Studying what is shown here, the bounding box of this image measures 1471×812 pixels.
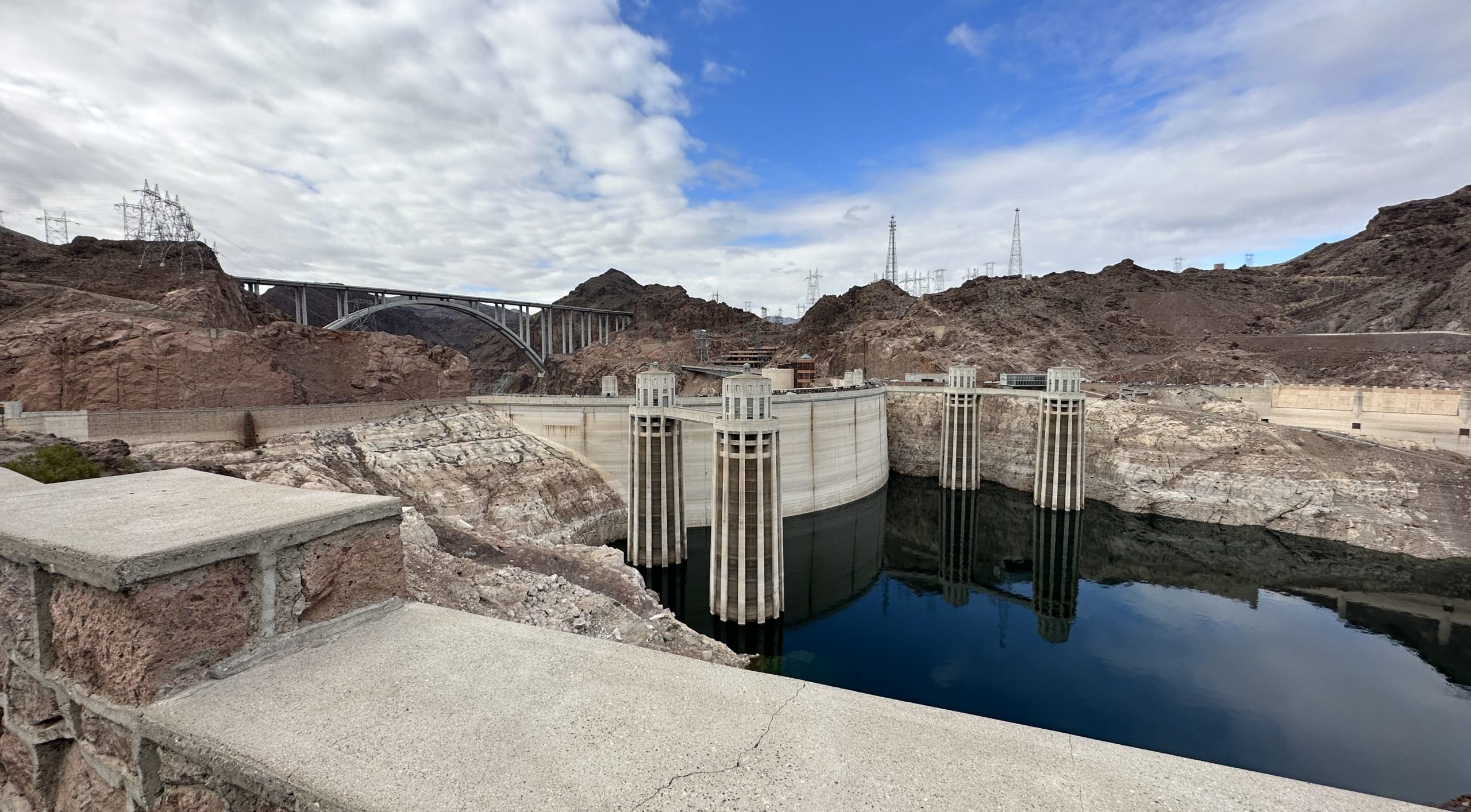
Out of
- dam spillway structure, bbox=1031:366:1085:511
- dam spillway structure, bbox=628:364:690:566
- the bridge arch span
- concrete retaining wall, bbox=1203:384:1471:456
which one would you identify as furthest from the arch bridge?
concrete retaining wall, bbox=1203:384:1471:456

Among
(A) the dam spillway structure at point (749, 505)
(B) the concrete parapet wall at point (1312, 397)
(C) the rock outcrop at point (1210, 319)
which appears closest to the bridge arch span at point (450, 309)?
(A) the dam spillway structure at point (749, 505)

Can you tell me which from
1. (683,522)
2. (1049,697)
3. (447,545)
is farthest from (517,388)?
(1049,697)

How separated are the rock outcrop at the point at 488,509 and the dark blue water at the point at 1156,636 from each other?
6.29m

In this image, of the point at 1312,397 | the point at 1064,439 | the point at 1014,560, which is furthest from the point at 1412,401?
the point at 1014,560

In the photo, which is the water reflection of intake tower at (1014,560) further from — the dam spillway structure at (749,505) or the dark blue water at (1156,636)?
the dam spillway structure at (749,505)

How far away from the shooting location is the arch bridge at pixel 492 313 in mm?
51256

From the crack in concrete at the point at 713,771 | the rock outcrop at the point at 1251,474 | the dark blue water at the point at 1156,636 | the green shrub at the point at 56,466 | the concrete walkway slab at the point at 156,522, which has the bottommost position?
the dark blue water at the point at 1156,636

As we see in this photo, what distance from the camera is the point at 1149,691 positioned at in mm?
20016

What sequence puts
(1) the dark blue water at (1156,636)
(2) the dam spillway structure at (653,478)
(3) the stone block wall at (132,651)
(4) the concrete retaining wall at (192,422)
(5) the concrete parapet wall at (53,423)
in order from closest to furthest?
1. (3) the stone block wall at (132,651)
2. (1) the dark blue water at (1156,636)
3. (5) the concrete parapet wall at (53,423)
4. (4) the concrete retaining wall at (192,422)
5. (2) the dam spillway structure at (653,478)

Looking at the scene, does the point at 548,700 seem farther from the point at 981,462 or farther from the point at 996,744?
the point at 981,462

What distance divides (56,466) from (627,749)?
16472mm

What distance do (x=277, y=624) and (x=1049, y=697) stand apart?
914 inches

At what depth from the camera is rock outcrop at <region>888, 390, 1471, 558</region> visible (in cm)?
3359

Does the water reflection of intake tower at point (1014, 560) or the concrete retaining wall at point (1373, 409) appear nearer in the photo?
the water reflection of intake tower at point (1014, 560)
